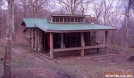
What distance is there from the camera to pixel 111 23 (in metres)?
31.7

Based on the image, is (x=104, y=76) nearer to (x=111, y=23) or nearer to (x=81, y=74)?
(x=81, y=74)

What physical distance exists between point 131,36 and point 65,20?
44.5 ft

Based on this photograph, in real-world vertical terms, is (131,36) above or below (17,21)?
below

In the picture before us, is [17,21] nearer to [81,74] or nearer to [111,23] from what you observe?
[111,23]

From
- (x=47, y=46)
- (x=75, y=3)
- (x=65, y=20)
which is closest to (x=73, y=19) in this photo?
(x=65, y=20)

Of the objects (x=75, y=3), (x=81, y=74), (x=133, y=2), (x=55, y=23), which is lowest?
(x=81, y=74)

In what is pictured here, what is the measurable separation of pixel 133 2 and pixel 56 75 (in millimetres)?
8237

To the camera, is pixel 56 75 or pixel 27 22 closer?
pixel 56 75

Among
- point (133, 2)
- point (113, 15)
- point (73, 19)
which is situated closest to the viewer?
point (133, 2)

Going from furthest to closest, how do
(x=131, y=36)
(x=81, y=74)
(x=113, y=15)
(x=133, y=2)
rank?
(x=113, y=15)
(x=131, y=36)
(x=133, y=2)
(x=81, y=74)

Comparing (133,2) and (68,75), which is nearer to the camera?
(68,75)

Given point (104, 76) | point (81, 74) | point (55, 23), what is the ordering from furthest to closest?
point (55, 23) < point (81, 74) < point (104, 76)

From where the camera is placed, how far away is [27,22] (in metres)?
16.4

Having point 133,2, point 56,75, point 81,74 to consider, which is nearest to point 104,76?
point 81,74
